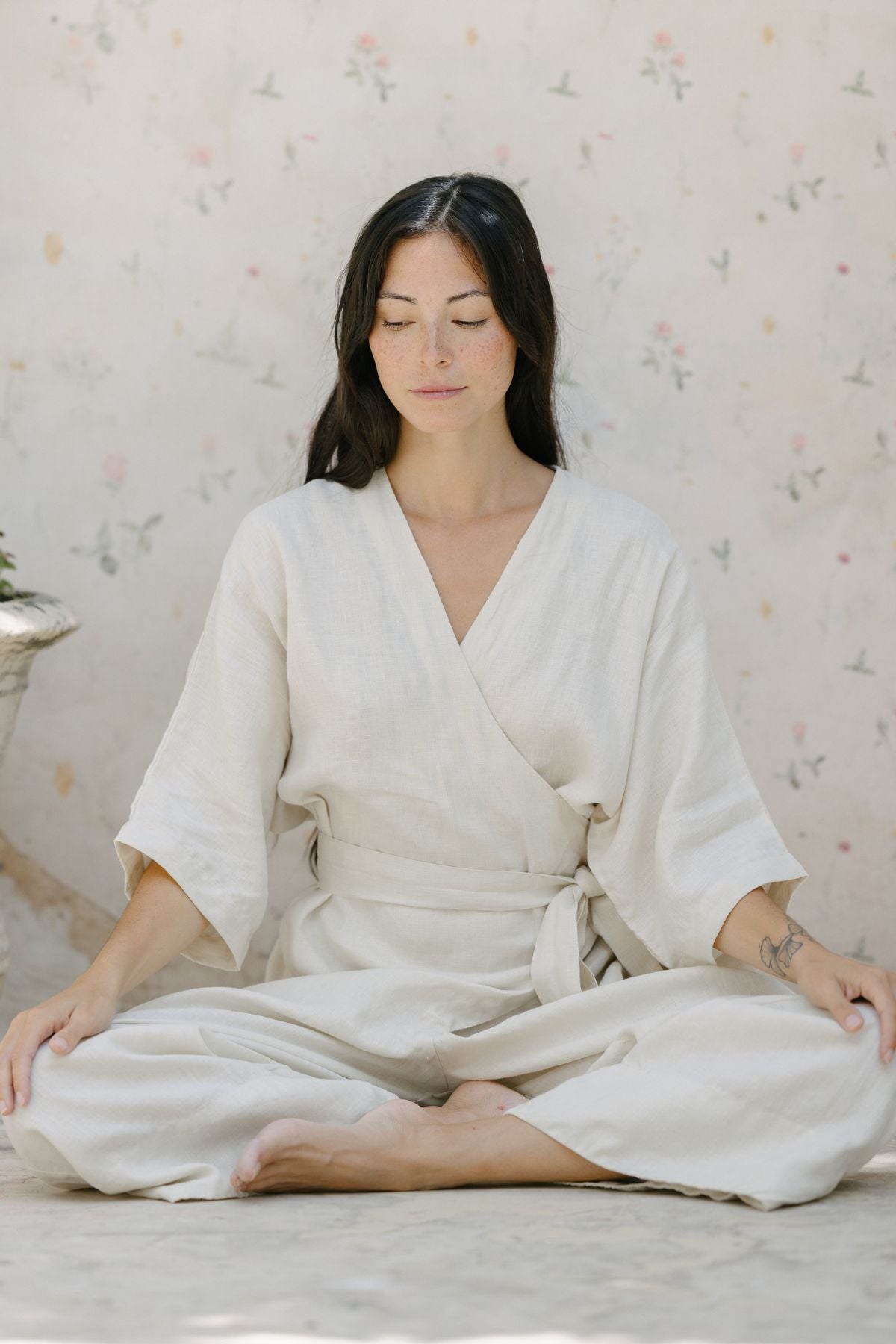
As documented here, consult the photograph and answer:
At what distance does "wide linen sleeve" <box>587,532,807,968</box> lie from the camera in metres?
2.21

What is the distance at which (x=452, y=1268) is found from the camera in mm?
1644

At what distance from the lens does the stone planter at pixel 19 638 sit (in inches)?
106

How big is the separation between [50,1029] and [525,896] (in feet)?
2.27

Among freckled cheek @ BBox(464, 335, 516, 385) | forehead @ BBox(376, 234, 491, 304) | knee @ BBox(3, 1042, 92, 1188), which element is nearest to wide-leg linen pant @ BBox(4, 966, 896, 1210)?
knee @ BBox(3, 1042, 92, 1188)

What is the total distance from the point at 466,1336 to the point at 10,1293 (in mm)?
450

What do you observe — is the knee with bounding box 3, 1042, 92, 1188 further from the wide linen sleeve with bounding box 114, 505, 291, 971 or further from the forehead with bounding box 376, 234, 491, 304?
the forehead with bounding box 376, 234, 491, 304

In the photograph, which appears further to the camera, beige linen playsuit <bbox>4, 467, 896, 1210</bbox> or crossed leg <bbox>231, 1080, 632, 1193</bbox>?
beige linen playsuit <bbox>4, 467, 896, 1210</bbox>

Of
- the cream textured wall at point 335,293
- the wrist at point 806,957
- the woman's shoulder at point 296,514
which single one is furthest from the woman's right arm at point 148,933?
the cream textured wall at point 335,293

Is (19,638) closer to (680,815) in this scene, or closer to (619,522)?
(619,522)

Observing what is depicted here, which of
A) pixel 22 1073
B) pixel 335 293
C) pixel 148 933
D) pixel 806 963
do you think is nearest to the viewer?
pixel 22 1073

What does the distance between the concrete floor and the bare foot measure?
24 mm

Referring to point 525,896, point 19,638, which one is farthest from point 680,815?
point 19,638

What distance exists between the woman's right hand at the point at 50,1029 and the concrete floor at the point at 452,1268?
0.15 meters

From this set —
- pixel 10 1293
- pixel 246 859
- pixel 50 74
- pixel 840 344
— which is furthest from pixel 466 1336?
pixel 50 74
